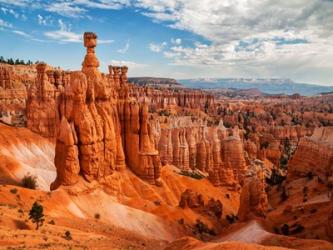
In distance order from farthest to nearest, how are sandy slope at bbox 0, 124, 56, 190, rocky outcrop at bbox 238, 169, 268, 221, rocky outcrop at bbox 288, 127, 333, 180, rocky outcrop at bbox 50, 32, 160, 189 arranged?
rocky outcrop at bbox 288, 127, 333, 180, sandy slope at bbox 0, 124, 56, 190, rocky outcrop at bbox 238, 169, 268, 221, rocky outcrop at bbox 50, 32, 160, 189

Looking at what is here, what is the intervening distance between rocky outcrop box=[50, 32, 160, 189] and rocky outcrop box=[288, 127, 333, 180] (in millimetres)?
21899

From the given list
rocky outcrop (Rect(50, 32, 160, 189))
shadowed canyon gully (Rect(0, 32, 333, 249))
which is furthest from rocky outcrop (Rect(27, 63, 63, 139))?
rocky outcrop (Rect(50, 32, 160, 189))

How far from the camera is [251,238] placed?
32.5 meters

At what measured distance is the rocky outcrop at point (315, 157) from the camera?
49.8m

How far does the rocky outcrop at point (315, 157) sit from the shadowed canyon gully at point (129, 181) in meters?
0.18

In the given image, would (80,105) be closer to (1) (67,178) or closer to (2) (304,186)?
(1) (67,178)

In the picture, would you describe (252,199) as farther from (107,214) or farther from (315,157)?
(315,157)

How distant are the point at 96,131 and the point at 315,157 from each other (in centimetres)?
3185

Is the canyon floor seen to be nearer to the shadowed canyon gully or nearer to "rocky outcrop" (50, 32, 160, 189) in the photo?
the shadowed canyon gully

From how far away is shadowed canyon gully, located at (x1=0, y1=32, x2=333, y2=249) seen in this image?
27261 mm

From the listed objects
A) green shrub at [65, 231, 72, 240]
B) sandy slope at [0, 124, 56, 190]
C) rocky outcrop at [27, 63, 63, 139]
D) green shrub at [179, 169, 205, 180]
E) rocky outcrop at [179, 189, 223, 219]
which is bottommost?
green shrub at [179, 169, 205, 180]

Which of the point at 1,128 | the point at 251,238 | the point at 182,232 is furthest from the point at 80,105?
the point at 1,128

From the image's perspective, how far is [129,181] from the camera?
41.3 m

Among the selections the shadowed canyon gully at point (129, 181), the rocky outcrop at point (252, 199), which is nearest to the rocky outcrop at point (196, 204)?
the shadowed canyon gully at point (129, 181)
